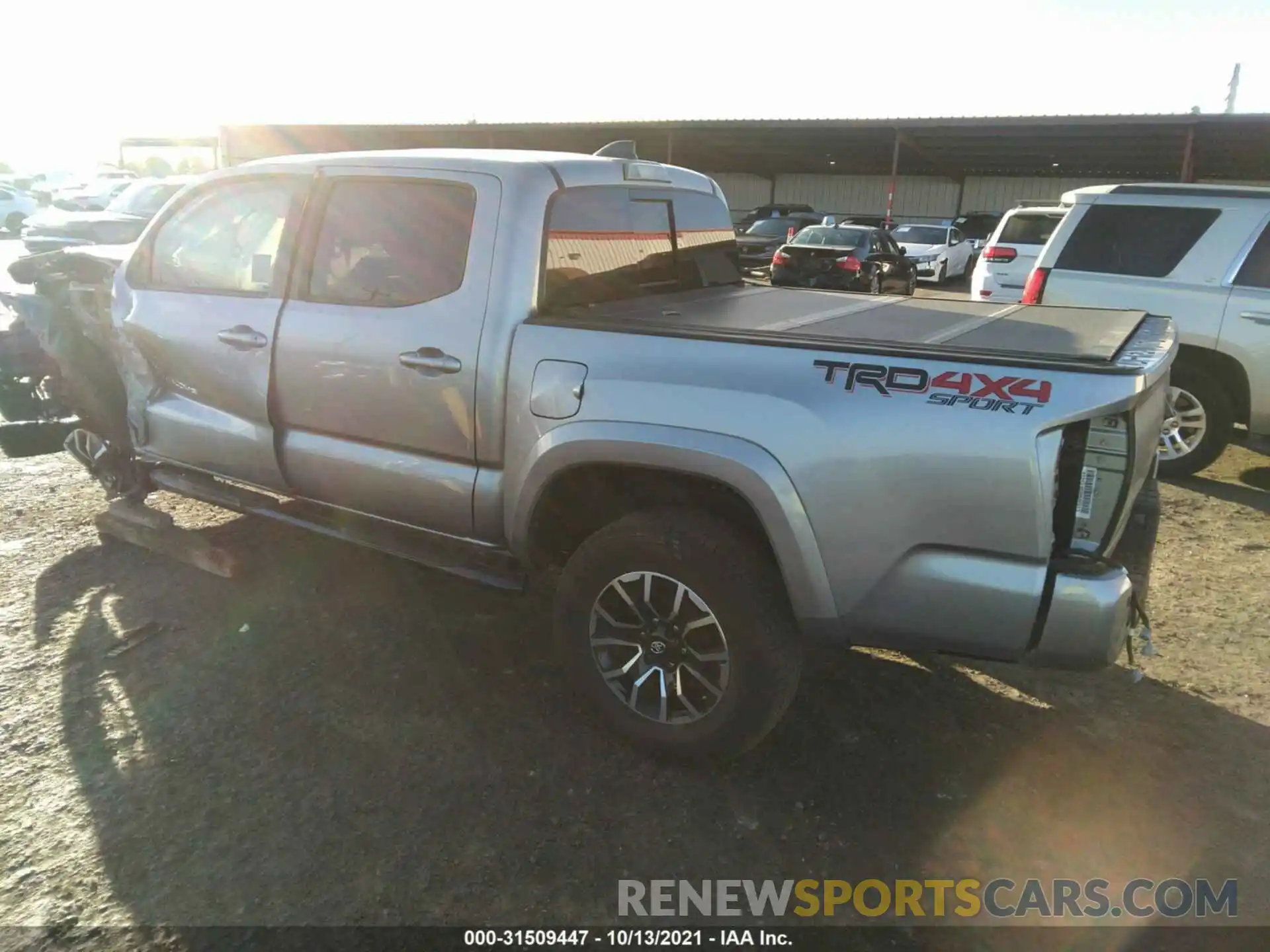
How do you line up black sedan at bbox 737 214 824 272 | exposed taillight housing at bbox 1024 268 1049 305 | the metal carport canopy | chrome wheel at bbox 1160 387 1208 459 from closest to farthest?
1. chrome wheel at bbox 1160 387 1208 459
2. exposed taillight housing at bbox 1024 268 1049 305
3. black sedan at bbox 737 214 824 272
4. the metal carport canopy

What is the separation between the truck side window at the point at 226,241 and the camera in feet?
12.3

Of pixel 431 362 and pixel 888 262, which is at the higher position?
pixel 888 262

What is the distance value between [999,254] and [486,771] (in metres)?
10.5

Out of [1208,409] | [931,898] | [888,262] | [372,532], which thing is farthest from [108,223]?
[931,898]

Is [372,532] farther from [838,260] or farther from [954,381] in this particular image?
[838,260]

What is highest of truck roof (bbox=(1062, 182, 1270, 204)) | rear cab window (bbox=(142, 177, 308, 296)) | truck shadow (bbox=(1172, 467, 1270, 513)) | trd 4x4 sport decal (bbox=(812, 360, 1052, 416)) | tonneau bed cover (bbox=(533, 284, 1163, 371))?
truck roof (bbox=(1062, 182, 1270, 204))

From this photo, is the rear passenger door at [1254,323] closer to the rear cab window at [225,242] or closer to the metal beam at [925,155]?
the rear cab window at [225,242]

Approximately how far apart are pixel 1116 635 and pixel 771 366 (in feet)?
3.95

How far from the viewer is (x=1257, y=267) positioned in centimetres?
580

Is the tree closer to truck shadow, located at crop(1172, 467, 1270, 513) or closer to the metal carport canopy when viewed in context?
the metal carport canopy

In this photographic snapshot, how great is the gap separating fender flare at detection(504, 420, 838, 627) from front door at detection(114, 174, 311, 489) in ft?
5.46

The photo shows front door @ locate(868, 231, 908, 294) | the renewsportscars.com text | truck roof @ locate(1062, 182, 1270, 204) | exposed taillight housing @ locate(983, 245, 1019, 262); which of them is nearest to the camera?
the renewsportscars.com text

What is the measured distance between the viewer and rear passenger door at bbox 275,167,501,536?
312 cm

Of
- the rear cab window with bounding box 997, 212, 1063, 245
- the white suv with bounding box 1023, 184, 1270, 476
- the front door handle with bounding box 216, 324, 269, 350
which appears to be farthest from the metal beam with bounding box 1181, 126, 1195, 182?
the front door handle with bounding box 216, 324, 269, 350
